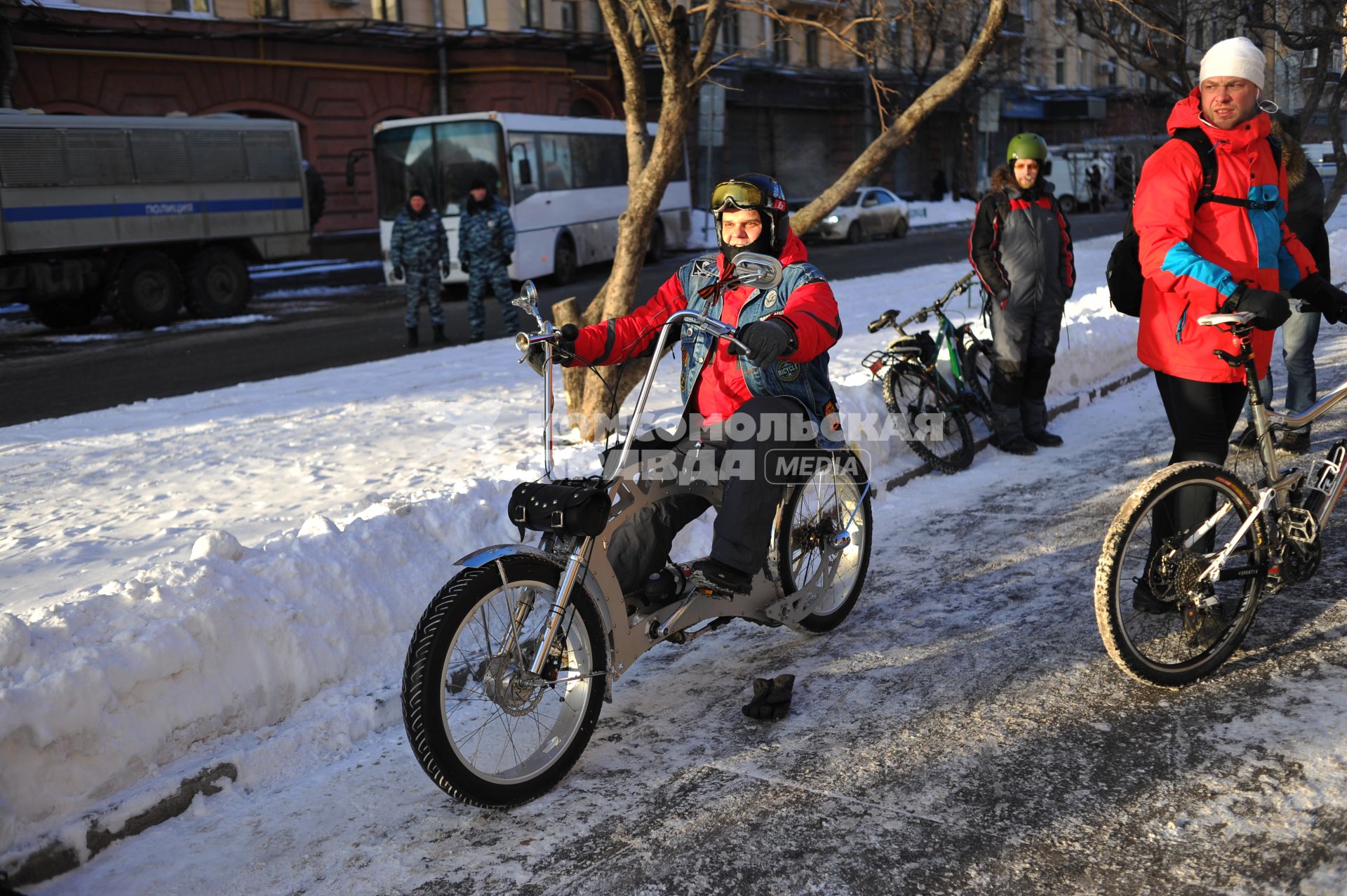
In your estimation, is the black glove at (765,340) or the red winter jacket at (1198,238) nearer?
the black glove at (765,340)

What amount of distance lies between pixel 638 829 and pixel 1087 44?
63840mm

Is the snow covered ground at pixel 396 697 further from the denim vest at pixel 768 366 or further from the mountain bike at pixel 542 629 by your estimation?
the denim vest at pixel 768 366

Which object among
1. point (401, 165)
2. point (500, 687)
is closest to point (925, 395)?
point (500, 687)

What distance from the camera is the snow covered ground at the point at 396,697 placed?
11.1 feet

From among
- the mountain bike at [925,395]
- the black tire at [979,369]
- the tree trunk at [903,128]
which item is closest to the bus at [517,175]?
Result: the tree trunk at [903,128]

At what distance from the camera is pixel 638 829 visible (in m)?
3.43

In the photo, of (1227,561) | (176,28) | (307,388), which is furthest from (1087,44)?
(1227,561)

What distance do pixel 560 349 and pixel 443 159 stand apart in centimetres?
1850

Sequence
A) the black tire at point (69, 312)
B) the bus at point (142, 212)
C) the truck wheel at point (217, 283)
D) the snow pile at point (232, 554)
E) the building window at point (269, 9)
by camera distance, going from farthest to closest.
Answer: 1. the building window at point (269, 9)
2. the truck wheel at point (217, 283)
3. the black tire at point (69, 312)
4. the bus at point (142, 212)
5. the snow pile at point (232, 554)

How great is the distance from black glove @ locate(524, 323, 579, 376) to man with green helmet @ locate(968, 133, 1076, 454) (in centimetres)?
443

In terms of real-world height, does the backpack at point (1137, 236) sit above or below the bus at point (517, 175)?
below

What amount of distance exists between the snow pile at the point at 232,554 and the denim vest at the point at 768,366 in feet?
4.82

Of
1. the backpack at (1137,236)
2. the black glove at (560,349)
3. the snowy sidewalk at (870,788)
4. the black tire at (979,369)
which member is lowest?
the snowy sidewalk at (870,788)

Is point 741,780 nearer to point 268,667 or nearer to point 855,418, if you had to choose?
point 268,667
